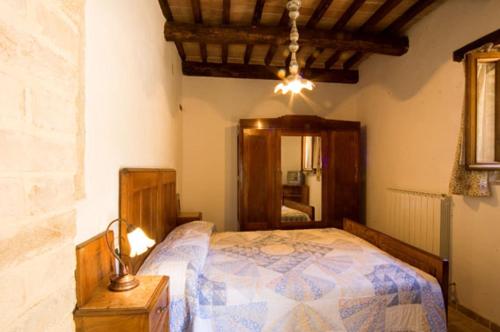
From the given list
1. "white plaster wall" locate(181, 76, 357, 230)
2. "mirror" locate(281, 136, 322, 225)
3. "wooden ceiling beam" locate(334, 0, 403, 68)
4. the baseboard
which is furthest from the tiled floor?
"wooden ceiling beam" locate(334, 0, 403, 68)

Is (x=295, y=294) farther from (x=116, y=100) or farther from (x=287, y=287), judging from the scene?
(x=116, y=100)

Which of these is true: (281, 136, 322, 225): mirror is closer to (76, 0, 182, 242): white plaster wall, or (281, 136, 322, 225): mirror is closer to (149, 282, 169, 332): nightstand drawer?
(76, 0, 182, 242): white plaster wall

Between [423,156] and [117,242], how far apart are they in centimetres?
294

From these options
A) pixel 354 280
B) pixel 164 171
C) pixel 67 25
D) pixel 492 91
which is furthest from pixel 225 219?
pixel 67 25

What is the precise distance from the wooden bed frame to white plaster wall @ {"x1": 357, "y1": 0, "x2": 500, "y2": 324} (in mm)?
731

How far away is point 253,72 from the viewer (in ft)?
13.0

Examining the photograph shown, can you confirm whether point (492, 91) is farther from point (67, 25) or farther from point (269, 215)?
point (67, 25)

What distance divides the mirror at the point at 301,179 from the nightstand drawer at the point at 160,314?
2.46 meters

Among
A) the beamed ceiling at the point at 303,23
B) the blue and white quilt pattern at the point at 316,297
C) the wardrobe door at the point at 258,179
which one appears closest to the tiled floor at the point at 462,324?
the blue and white quilt pattern at the point at 316,297

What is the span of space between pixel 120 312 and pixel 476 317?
2794 millimetres

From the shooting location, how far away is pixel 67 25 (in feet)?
2.23

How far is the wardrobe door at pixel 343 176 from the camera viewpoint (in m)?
3.69

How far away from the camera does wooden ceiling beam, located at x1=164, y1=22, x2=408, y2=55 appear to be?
2.88 meters

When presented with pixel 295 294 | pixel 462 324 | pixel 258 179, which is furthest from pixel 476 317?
pixel 258 179
